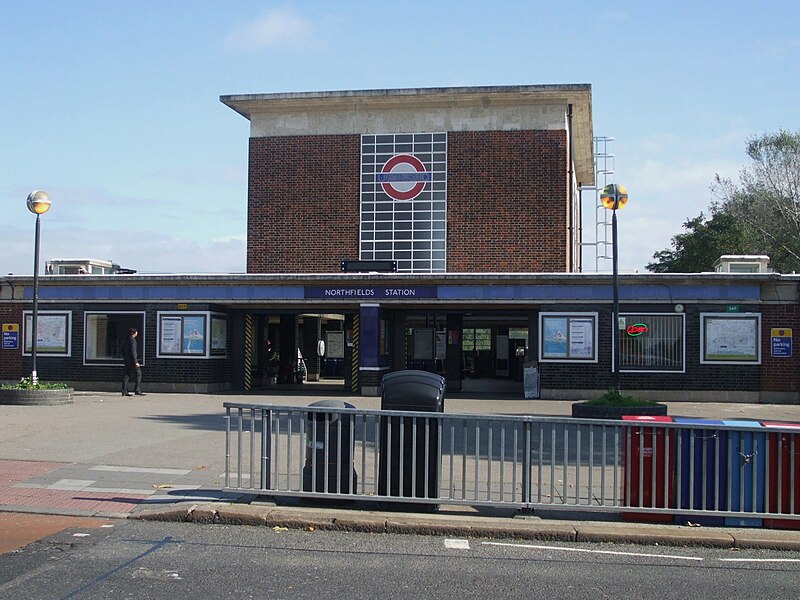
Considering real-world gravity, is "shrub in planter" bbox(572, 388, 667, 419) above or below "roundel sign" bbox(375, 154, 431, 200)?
below

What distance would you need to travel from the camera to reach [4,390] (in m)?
19.2

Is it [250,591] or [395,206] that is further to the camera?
[395,206]

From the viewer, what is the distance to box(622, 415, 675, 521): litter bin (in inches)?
322

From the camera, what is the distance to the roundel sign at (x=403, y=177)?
89.8 feet

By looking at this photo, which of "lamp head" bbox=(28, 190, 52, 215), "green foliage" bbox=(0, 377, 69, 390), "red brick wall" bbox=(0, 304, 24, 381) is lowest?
"green foliage" bbox=(0, 377, 69, 390)

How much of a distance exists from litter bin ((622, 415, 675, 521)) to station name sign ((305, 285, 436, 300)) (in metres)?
15.3

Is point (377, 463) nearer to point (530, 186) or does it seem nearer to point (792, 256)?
point (530, 186)

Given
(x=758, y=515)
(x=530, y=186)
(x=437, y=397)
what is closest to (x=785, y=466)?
(x=758, y=515)

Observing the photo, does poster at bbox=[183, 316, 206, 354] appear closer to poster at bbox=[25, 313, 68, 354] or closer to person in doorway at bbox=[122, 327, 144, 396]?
person in doorway at bbox=[122, 327, 144, 396]

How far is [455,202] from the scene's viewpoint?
27047 mm

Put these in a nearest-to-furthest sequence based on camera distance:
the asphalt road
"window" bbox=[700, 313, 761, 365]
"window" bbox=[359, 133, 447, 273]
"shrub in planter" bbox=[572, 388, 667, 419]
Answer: the asphalt road < "shrub in planter" bbox=[572, 388, 667, 419] < "window" bbox=[700, 313, 761, 365] < "window" bbox=[359, 133, 447, 273]

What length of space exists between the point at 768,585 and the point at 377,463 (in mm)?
3697

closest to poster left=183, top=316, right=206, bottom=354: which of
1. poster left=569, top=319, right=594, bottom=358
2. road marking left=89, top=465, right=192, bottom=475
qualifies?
poster left=569, top=319, right=594, bottom=358

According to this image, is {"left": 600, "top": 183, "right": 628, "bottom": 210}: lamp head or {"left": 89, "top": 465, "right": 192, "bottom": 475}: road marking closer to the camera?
{"left": 89, "top": 465, "right": 192, "bottom": 475}: road marking
